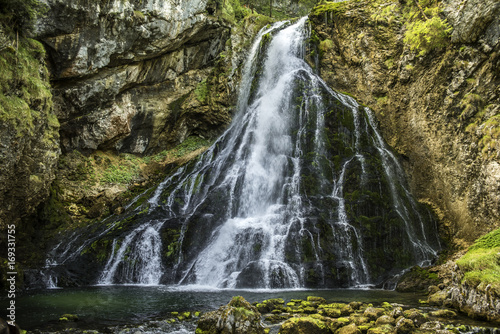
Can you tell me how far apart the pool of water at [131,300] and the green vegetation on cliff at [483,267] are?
182cm

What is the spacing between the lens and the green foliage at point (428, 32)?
12039 mm

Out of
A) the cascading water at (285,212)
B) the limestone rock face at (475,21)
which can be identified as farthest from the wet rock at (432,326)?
the limestone rock face at (475,21)

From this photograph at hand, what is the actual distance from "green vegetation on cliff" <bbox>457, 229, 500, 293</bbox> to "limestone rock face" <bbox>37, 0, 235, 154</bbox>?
17652 mm

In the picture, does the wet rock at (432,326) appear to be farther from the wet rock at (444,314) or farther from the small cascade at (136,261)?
the small cascade at (136,261)

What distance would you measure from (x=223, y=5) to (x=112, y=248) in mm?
19238

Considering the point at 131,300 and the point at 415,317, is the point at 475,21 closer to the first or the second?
the point at 415,317

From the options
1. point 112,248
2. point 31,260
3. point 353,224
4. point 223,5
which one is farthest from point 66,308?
point 223,5

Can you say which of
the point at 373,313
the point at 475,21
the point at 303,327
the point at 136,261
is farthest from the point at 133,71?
the point at 373,313

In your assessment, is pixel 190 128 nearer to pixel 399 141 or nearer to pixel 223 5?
pixel 223 5

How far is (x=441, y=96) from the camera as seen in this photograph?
1736 centimetres

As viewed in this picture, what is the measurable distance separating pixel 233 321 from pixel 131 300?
5200mm

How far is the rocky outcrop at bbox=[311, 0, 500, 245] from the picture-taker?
1436 centimetres

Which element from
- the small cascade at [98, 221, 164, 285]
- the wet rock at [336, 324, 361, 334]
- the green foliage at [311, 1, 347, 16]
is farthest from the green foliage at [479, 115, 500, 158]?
the green foliage at [311, 1, 347, 16]

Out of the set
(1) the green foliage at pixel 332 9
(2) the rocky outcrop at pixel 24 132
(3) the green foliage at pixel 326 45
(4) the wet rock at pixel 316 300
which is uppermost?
(1) the green foliage at pixel 332 9
